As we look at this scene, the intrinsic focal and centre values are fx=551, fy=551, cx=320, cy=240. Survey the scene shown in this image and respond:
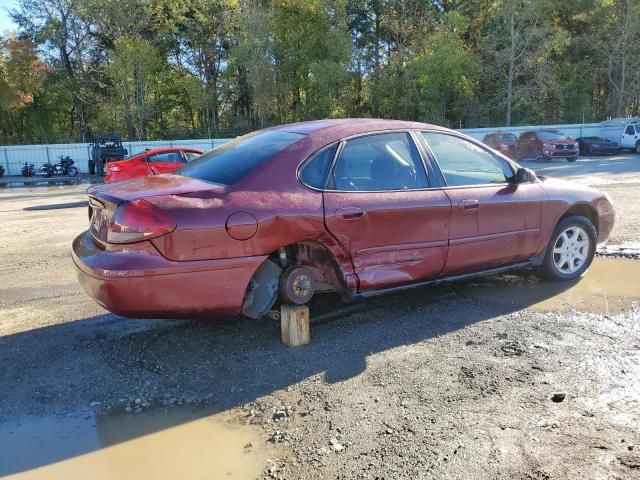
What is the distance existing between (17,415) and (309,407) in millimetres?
1723

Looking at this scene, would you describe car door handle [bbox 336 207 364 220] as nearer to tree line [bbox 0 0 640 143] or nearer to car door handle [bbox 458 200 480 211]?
car door handle [bbox 458 200 480 211]

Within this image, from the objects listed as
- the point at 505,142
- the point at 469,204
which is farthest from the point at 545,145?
the point at 469,204

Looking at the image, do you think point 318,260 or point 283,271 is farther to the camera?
point 318,260

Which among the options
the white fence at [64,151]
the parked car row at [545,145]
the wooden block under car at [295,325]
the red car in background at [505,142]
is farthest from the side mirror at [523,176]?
the white fence at [64,151]

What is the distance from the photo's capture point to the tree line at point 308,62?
32906 mm

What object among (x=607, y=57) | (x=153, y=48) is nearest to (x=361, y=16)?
(x=153, y=48)

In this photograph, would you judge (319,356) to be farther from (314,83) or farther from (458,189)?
(314,83)

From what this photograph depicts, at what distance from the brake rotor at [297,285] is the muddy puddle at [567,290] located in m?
1.87

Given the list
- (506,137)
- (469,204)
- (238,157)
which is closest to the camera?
(238,157)

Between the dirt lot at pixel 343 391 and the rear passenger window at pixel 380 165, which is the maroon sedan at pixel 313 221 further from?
the dirt lot at pixel 343 391

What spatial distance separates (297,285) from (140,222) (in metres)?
1.19

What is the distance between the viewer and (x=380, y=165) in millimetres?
4441

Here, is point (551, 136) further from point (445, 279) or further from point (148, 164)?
point (445, 279)

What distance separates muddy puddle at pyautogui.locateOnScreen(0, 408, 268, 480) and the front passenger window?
9.19 ft
